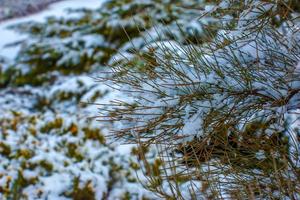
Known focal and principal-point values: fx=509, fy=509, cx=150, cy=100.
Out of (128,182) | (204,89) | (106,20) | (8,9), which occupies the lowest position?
(204,89)

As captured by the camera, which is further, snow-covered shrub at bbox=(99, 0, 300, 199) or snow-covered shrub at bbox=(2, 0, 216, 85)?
snow-covered shrub at bbox=(2, 0, 216, 85)

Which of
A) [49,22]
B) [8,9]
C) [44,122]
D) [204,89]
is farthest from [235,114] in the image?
[8,9]

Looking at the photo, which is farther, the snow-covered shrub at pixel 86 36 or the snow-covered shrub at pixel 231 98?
the snow-covered shrub at pixel 86 36

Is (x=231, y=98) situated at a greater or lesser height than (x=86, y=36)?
lesser

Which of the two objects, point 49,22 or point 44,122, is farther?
point 49,22

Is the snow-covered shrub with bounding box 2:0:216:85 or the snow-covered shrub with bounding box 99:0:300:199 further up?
the snow-covered shrub with bounding box 2:0:216:85

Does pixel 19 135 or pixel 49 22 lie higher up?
pixel 49 22

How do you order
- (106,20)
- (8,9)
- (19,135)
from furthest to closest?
(8,9)
(106,20)
(19,135)

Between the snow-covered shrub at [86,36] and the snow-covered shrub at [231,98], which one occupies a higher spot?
the snow-covered shrub at [86,36]

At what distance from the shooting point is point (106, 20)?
7500 mm

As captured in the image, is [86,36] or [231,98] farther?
[86,36]

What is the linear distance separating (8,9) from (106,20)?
2.66 m

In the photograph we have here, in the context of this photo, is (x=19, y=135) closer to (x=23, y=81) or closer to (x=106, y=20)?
(x=23, y=81)

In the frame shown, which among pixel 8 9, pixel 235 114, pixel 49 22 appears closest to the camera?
pixel 235 114
